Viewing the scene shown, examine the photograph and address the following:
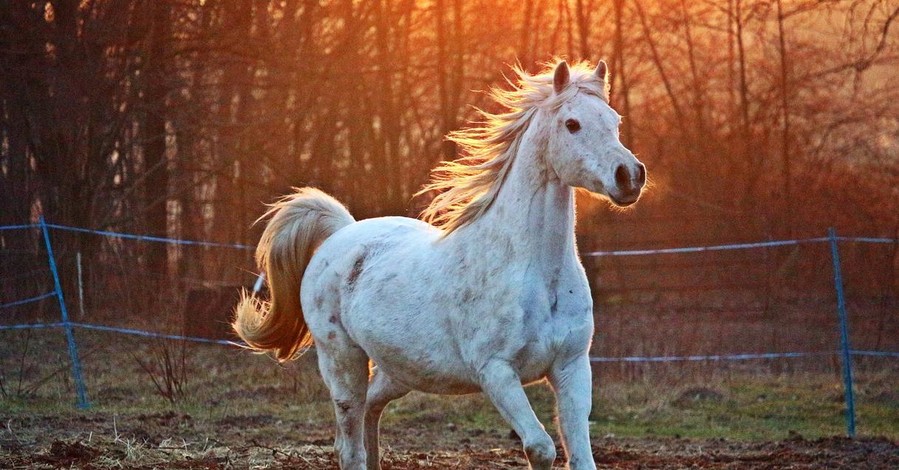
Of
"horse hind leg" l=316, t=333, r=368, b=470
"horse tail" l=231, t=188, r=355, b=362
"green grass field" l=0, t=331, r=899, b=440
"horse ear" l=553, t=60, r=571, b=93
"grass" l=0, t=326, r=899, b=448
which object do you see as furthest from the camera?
"green grass field" l=0, t=331, r=899, b=440

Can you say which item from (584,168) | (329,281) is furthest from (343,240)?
(584,168)

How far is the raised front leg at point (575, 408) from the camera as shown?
4441 millimetres

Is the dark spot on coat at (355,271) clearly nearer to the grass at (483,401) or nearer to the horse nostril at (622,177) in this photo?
the horse nostril at (622,177)

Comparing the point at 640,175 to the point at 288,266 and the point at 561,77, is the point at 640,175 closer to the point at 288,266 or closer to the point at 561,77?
the point at 561,77

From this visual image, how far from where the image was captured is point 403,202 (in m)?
16.3

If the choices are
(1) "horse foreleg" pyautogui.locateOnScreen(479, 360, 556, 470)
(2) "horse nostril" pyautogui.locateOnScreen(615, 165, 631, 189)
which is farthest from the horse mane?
(1) "horse foreleg" pyautogui.locateOnScreen(479, 360, 556, 470)

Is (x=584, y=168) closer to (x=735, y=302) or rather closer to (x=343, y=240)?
(x=343, y=240)

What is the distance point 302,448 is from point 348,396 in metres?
1.68

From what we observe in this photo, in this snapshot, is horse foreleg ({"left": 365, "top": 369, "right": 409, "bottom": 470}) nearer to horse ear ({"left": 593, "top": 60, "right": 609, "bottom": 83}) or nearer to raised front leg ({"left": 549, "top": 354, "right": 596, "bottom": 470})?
raised front leg ({"left": 549, "top": 354, "right": 596, "bottom": 470})

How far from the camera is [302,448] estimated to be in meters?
7.20

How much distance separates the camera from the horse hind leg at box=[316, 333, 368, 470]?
18.4ft

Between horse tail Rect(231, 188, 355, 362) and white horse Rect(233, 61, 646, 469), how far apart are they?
33cm

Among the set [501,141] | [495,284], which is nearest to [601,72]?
[501,141]

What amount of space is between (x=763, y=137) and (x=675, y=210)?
2.00 m
